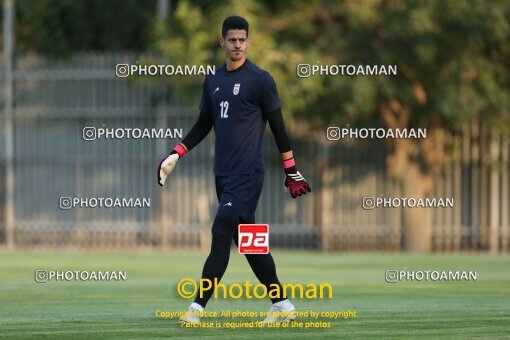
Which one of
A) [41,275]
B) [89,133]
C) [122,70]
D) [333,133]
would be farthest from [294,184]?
[89,133]

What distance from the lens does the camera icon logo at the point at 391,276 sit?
15.7 m

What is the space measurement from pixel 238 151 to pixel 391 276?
23.7 ft

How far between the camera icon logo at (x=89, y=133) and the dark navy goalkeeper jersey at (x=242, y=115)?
14566 mm

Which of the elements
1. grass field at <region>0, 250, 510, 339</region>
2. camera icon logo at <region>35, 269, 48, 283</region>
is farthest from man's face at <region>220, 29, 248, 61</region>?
camera icon logo at <region>35, 269, 48, 283</region>

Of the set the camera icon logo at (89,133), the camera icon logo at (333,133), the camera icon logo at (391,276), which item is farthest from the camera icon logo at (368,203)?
the camera icon logo at (391,276)

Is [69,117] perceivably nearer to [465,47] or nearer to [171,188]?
[171,188]

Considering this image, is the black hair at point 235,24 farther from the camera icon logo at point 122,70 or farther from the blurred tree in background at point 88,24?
the blurred tree in background at point 88,24

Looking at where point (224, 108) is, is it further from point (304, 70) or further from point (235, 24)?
point (304, 70)

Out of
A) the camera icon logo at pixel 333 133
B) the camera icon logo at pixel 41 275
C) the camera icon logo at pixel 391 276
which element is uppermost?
the camera icon logo at pixel 333 133

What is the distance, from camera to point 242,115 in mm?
9656

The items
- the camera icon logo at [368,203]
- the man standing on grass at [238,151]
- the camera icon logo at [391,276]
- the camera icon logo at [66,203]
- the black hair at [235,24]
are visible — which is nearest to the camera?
the black hair at [235,24]

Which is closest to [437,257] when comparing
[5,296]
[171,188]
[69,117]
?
[171,188]

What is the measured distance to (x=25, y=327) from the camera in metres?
9.95

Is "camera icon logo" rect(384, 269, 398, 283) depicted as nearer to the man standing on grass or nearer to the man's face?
the man standing on grass
